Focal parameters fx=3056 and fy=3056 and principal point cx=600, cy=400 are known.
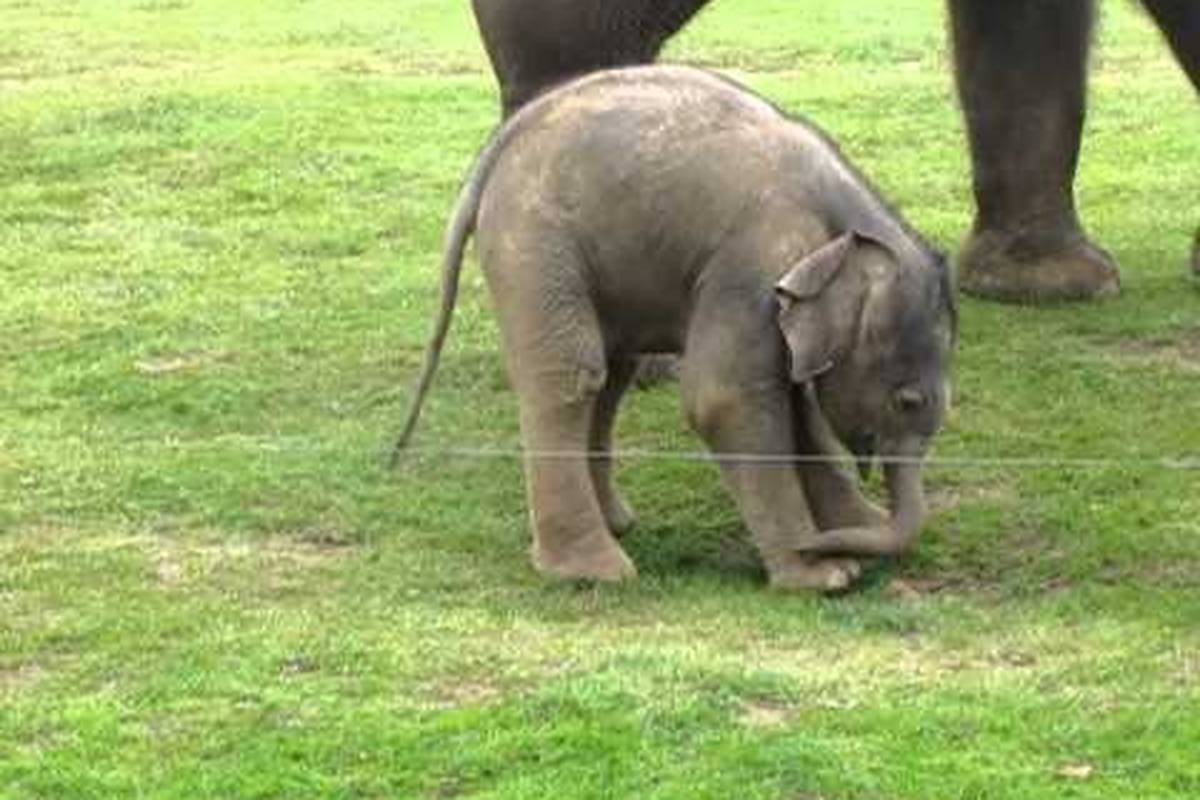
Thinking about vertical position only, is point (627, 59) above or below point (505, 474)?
above

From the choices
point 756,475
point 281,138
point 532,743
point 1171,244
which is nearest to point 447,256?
point 756,475

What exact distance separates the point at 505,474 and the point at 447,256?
27.8 inches

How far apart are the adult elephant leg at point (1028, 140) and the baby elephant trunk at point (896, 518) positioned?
276cm

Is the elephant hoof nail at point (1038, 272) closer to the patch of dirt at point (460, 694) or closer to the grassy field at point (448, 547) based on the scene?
the grassy field at point (448, 547)

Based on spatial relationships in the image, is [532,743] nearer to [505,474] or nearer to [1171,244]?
[505,474]

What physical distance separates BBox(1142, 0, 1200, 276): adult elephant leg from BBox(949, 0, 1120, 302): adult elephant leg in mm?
383

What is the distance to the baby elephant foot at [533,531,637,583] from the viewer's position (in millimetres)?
6375

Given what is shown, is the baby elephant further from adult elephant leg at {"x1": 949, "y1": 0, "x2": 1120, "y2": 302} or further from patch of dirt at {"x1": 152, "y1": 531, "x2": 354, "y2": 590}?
adult elephant leg at {"x1": 949, "y1": 0, "x2": 1120, "y2": 302}

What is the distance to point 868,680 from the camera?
5.60m

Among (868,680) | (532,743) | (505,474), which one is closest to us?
(532,743)

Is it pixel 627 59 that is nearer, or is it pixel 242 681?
pixel 242 681

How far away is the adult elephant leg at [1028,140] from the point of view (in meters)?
9.15

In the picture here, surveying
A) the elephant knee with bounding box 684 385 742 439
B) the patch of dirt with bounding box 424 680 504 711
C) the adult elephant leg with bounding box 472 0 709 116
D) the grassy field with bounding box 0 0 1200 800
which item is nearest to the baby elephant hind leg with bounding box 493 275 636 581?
the grassy field with bounding box 0 0 1200 800

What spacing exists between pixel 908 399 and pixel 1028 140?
119 inches
